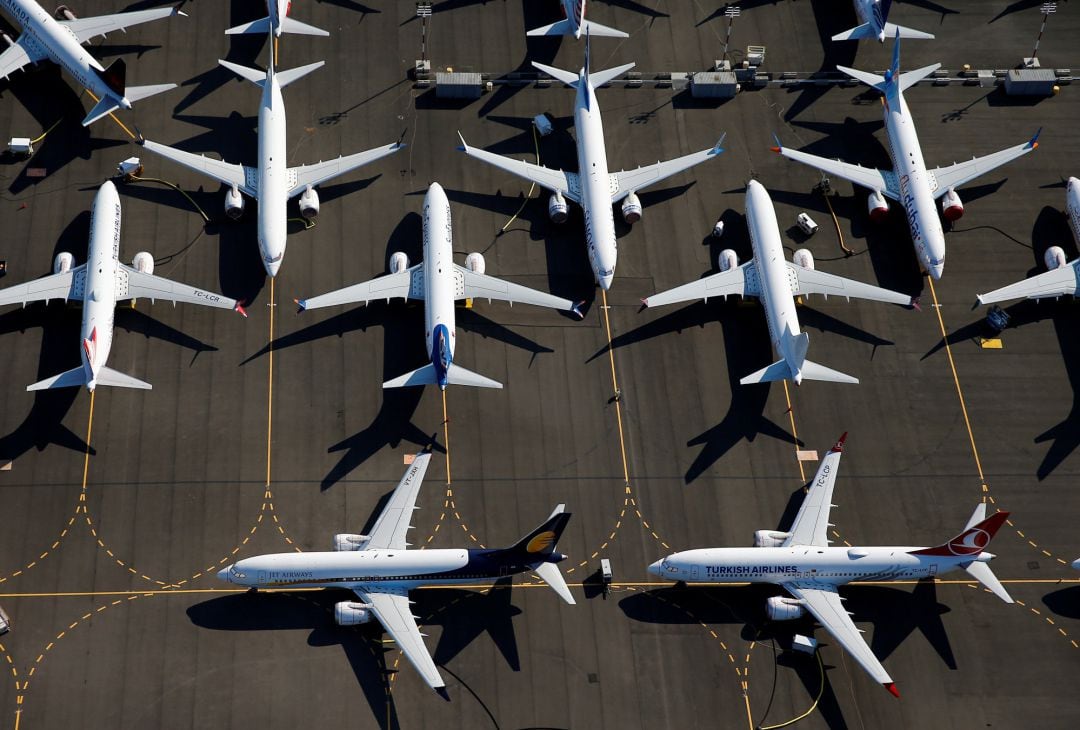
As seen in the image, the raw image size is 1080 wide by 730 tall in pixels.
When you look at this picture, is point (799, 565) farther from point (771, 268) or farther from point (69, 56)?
point (69, 56)

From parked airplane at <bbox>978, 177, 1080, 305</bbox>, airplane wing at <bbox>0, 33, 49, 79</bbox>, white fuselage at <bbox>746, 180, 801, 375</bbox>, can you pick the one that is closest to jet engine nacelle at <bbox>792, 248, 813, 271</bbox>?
white fuselage at <bbox>746, 180, 801, 375</bbox>

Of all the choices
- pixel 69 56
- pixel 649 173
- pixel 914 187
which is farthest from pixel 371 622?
pixel 914 187

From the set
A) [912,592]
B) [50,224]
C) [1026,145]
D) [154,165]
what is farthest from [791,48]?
[50,224]

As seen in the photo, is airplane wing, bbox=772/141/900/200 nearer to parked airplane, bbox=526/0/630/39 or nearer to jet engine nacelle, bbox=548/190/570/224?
jet engine nacelle, bbox=548/190/570/224

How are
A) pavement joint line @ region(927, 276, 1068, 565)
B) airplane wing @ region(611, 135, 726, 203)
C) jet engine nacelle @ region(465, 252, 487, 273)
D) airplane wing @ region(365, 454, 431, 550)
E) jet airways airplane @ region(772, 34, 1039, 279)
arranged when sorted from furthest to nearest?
airplane wing @ region(611, 135, 726, 203), jet airways airplane @ region(772, 34, 1039, 279), jet engine nacelle @ region(465, 252, 487, 273), pavement joint line @ region(927, 276, 1068, 565), airplane wing @ region(365, 454, 431, 550)

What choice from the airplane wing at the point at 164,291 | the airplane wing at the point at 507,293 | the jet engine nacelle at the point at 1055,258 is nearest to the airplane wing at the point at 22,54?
the airplane wing at the point at 164,291

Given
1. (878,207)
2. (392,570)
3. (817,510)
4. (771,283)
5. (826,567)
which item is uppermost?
(878,207)
